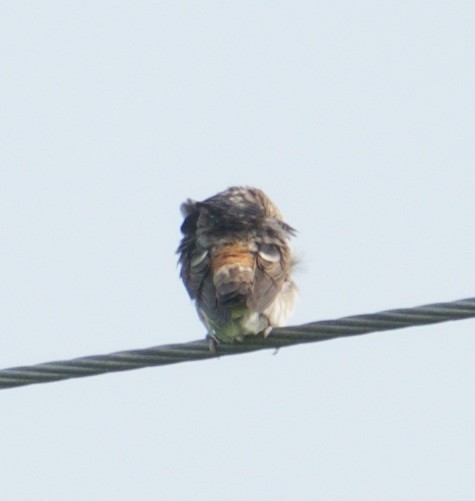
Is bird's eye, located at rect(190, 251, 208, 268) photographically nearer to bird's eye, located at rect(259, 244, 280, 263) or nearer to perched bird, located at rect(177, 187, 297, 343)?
perched bird, located at rect(177, 187, 297, 343)

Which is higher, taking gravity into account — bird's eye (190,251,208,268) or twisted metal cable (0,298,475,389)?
bird's eye (190,251,208,268)

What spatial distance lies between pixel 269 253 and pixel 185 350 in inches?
79.8

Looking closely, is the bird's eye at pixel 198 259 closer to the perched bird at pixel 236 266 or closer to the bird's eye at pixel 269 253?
the perched bird at pixel 236 266

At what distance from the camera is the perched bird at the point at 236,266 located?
31.3 feet

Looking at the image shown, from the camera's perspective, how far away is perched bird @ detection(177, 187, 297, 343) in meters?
9.55

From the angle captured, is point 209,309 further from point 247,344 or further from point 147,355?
point 147,355

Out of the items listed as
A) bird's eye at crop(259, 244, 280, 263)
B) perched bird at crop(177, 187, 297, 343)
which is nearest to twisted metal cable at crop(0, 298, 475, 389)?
perched bird at crop(177, 187, 297, 343)

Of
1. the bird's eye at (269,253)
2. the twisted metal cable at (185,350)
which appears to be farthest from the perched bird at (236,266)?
the twisted metal cable at (185,350)

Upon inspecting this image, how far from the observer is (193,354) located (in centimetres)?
824

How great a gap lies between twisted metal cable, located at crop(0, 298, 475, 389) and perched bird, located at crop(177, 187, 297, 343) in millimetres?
1177

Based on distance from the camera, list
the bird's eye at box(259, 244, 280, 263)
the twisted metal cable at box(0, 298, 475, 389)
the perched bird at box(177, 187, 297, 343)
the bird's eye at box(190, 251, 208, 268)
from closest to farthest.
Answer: the twisted metal cable at box(0, 298, 475, 389)
the perched bird at box(177, 187, 297, 343)
the bird's eye at box(259, 244, 280, 263)
the bird's eye at box(190, 251, 208, 268)

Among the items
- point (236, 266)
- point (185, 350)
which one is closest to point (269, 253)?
point (236, 266)

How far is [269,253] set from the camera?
33.3 ft

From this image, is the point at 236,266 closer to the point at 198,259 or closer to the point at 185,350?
the point at 198,259
